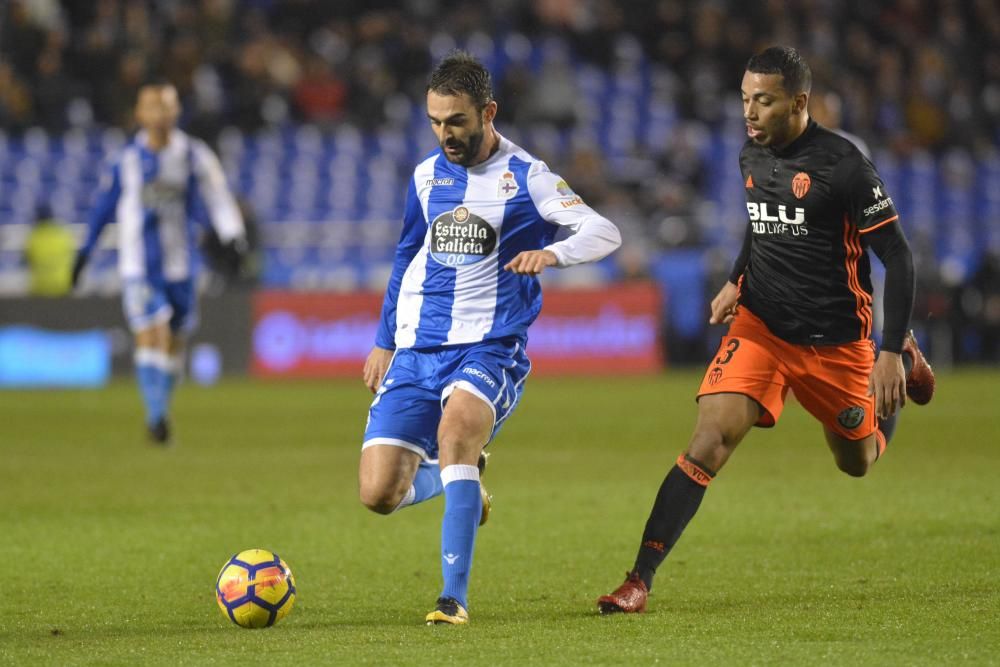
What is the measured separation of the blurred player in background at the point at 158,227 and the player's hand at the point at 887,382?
7.52m

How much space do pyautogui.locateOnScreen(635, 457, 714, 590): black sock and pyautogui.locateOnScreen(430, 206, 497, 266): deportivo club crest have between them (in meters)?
1.11

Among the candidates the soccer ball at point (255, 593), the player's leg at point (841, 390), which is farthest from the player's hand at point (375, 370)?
the player's leg at point (841, 390)

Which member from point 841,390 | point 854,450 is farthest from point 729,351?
point 854,450

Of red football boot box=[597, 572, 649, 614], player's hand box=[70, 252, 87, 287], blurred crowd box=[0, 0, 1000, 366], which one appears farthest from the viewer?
blurred crowd box=[0, 0, 1000, 366]

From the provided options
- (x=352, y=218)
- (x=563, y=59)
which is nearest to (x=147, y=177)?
(x=352, y=218)

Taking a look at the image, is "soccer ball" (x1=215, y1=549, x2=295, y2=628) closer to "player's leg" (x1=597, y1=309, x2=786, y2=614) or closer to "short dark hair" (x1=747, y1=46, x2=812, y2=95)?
"player's leg" (x1=597, y1=309, x2=786, y2=614)

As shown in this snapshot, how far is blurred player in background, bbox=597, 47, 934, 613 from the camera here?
6.03 metres

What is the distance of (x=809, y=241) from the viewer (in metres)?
6.43

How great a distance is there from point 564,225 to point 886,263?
120 centimetres

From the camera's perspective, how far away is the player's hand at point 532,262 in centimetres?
568

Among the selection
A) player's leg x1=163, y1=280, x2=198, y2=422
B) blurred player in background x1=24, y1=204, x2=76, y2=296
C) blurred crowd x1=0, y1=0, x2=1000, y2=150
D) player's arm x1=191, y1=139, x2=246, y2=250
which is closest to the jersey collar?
player's arm x1=191, y1=139, x2=246, y2=250

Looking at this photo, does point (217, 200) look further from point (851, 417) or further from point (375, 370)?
point (851, 417)

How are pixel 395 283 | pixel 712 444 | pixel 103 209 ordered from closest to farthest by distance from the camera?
pixel 712 444, pixel 395 283, pixel 103 209

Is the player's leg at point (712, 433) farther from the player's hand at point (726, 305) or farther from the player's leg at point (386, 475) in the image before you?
the player's leg at point (386, 475)
